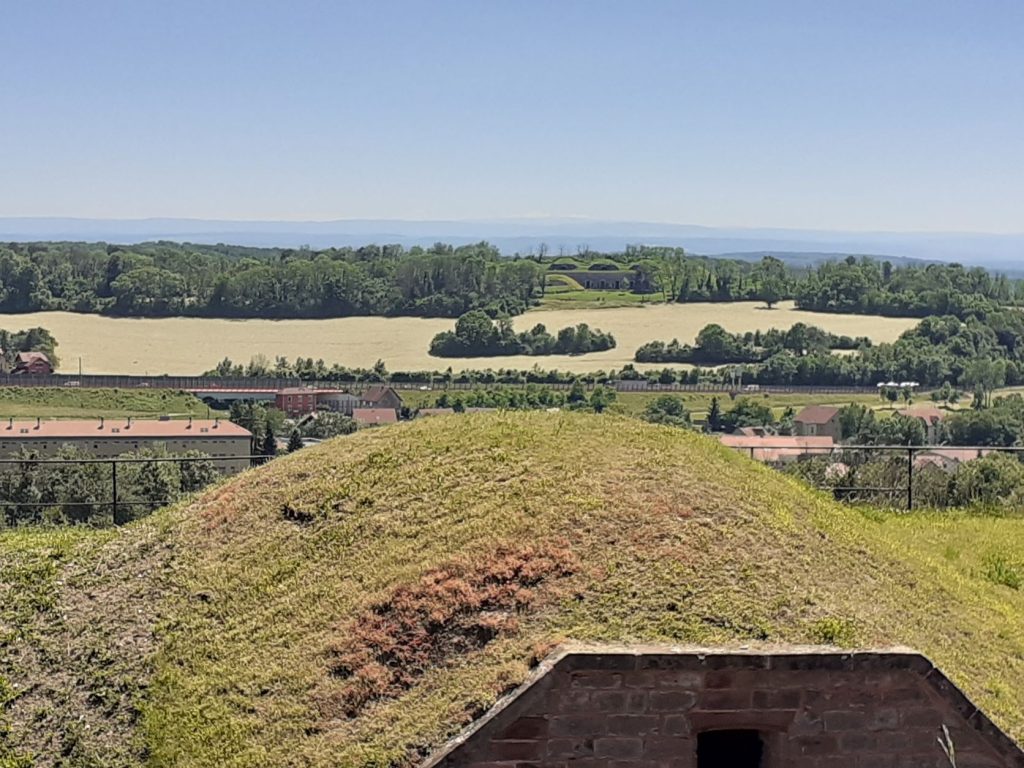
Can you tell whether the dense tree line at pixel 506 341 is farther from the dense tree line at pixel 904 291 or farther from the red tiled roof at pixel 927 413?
the red tiled roof at pixel 927 413

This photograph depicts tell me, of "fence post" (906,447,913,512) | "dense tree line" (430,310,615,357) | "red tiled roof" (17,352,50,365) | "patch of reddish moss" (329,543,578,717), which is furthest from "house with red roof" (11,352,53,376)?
"patch of reddish moss" (329,543,578,717)

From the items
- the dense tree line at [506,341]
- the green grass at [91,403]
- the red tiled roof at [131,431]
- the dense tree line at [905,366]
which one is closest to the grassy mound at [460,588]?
the red tiled roof at [131,431]

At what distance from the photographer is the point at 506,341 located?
4889 inches

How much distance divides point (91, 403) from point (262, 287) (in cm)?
5298

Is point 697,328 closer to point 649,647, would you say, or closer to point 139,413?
point 139,413

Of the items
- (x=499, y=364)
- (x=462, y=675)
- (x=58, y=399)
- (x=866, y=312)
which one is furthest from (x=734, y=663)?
(x=866, y=312)

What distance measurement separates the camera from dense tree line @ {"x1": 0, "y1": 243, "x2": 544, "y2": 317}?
13988 cm

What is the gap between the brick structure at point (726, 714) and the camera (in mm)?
8844

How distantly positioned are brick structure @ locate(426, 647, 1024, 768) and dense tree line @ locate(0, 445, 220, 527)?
11.5 m

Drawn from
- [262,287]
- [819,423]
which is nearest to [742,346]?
[819,423]

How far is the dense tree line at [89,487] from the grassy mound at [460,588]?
5.17 metres

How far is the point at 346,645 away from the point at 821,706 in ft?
12.3

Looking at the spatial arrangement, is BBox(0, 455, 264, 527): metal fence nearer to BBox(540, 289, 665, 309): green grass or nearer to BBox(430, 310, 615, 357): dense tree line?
BBox(430, 310, 615, 357): dense tree line

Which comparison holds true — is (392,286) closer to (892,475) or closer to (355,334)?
(355,334)
